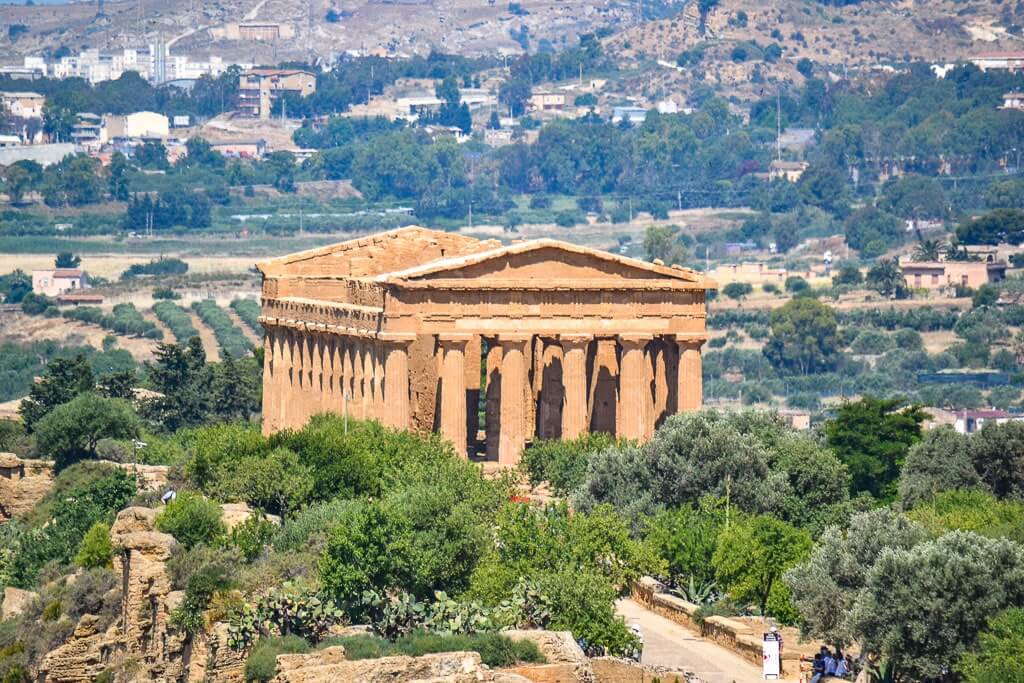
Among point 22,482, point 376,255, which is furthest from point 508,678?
point 376,255

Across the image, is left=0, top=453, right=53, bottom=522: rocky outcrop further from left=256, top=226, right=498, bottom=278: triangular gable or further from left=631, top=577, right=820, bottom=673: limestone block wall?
left=631, top=577, right=820, bottom=673: limestone block wall

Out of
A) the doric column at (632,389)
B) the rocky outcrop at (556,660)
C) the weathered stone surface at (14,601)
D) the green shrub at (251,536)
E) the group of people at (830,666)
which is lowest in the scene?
the weathered stone surface at (14,601)

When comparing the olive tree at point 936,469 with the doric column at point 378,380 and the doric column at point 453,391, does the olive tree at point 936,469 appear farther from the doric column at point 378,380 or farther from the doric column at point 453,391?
the doric column at point 378,380

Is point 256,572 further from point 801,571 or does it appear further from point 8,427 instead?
point 8,427

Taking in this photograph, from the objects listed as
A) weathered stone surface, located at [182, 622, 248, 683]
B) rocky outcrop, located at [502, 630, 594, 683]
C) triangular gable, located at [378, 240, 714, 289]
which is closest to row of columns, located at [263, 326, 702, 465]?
triangular gable, located at [378, 240, 714, 289]

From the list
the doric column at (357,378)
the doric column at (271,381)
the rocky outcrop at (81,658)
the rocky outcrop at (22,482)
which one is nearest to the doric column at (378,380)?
the doric column at (357,378)

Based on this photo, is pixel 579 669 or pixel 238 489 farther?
pixel 238 489

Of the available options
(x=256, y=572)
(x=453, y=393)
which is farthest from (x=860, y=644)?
(x=453, y=393)
